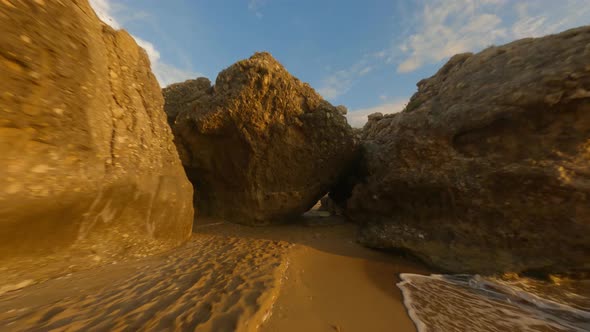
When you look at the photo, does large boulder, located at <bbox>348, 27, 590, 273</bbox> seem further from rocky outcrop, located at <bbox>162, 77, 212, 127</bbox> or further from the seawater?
rocky outcrop, located at <bbox>162, 77, 212, 127</bbox>

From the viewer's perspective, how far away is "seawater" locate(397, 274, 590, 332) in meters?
2.44

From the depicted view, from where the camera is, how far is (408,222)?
4.88 m

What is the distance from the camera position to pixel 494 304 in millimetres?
2875

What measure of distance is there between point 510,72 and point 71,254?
8.06 metres

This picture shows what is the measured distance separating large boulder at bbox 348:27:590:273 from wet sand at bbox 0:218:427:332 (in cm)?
113

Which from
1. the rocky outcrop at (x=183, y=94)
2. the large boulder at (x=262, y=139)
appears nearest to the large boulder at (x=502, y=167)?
the large boulder at (x=262, y=139)

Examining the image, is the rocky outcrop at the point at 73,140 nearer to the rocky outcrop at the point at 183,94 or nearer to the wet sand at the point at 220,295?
the wet sand at the point at 220,295

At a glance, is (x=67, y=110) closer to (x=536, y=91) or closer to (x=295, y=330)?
(x=295, y=330)

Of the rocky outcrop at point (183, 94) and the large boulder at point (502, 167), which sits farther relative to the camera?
the rocky outcrop at point (183, 94)

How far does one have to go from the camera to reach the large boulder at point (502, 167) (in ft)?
11.0

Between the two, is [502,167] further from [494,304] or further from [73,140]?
[73,140]

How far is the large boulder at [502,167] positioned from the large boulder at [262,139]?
2.16 m

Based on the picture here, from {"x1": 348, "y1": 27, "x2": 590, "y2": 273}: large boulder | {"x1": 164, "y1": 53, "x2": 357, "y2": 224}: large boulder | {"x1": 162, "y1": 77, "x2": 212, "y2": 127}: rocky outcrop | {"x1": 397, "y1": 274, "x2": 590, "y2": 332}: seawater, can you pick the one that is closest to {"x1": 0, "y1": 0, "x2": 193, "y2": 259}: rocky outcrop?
{"x1": 164, "y1": 53, "x2": 357, "y2": 224}: large boulder

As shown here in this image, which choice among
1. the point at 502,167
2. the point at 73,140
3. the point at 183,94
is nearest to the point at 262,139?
the point at 183,94
